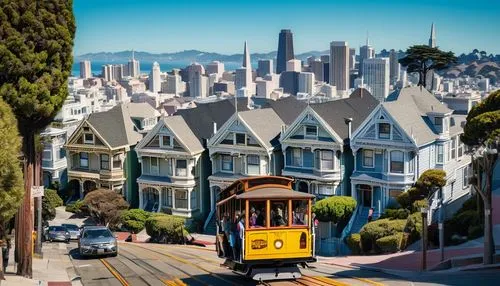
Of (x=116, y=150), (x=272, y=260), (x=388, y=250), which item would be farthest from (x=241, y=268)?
(x=116, y=150)

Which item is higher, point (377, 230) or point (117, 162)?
point (117, 162)

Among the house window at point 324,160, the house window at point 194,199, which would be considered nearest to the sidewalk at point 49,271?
the house window at point 194,199

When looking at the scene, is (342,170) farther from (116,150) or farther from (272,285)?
(272,285)

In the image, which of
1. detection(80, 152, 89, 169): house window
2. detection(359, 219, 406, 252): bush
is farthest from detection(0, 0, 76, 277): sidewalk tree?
detection(80, 152, 89, 169): house window

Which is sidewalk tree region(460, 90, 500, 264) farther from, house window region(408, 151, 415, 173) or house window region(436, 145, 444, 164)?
house window region(436, 145, 444, 164)

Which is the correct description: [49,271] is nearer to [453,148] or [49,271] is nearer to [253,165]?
[253,165]

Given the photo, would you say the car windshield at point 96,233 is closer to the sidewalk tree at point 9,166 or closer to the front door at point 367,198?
the sidewalk tree at point 9,166

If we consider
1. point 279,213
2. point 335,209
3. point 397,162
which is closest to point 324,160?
point 335,209
